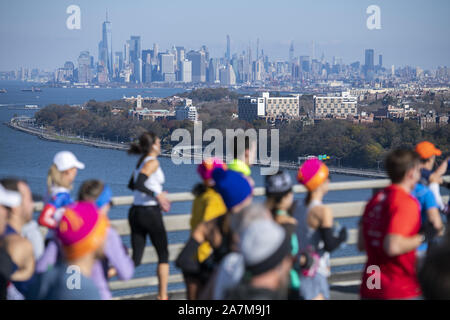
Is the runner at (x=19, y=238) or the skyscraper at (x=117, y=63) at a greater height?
the skyscraper at (x=117, y=63)

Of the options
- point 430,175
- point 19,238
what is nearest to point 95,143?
point 430,175

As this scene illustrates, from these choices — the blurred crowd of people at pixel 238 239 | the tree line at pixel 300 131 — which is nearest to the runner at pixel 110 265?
the blurred crowd of people at pixel 238 239

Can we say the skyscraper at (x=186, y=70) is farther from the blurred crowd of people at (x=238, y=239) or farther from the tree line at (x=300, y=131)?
the blurred crowd of people at (x=238, y=239)

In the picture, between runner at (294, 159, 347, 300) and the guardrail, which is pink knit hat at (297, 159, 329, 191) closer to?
runner at (294, 159, 347, 300)

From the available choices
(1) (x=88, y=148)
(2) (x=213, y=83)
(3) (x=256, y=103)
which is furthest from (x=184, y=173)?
(2) (x=213, y=83)

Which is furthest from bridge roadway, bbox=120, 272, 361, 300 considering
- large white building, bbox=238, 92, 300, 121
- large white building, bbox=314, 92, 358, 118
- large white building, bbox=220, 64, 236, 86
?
→ large white building, bbox=220, 64, 236, 86
